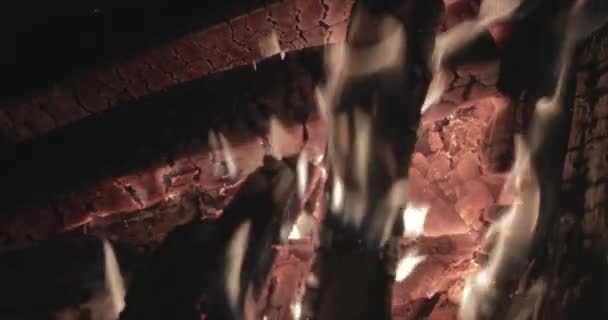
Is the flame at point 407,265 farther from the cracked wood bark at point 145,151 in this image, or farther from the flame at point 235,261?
the flame at point 235,261

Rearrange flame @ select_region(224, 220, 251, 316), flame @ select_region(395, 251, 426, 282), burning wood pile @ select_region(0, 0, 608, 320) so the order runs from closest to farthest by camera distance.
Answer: burning wood pile @ select_region(0, 0, 608, 320) → flame @ select_region(224, 220, 251, 316) → flame @ select_region(395, 251, 426, 282)

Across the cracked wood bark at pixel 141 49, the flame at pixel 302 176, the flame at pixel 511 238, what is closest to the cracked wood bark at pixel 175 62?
the cracked wood bark at pixel 141 49

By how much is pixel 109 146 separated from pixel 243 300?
4.26ft

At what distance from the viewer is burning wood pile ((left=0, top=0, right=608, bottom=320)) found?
2.41 m

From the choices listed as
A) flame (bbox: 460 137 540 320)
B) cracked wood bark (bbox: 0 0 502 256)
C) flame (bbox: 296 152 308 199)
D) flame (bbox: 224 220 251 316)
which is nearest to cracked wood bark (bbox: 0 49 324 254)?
cracked wood bark (bbox: 0 0 502 256)

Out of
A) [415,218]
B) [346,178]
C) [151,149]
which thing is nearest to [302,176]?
[346,178]

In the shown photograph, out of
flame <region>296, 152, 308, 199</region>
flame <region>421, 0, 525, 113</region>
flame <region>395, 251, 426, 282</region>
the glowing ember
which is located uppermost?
Result: flame <region>421, 0, 525, 113</region>

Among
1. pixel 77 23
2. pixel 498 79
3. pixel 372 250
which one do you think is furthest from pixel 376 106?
pixel 77 23

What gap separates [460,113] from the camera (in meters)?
3.20

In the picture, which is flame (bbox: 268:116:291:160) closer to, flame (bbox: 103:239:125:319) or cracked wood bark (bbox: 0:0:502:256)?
cracked wood bark (bbox: 0:0:502:256)

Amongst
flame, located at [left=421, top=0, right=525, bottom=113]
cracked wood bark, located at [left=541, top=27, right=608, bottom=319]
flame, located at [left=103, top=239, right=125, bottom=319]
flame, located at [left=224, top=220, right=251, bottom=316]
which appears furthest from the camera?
flame, located at [left=103, top=239, right=125, bottom=319]

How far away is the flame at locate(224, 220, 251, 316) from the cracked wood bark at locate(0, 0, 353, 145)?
0.98 meters

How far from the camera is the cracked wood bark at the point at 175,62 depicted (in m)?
3.02

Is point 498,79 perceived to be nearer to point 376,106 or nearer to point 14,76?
point 376,106
